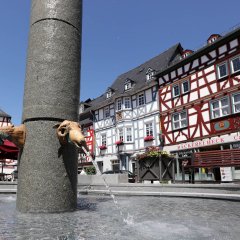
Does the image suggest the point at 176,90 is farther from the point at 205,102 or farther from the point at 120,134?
the point at 120,134

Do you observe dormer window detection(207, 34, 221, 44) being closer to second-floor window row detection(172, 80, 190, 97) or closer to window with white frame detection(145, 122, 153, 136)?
second-floor window row detection(172, 80, 190, 97)

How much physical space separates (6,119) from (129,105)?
2787 cm

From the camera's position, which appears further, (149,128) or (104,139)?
(104,139)

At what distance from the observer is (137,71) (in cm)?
3158

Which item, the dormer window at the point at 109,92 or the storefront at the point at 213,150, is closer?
the storefront at the point at 213,150

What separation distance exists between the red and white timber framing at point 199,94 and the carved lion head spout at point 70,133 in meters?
16.7

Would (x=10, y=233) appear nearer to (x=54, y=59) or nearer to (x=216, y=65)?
(x=54, y=59)

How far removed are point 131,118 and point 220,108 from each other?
1023 centimetres

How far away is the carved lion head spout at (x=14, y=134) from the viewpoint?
11.4ft

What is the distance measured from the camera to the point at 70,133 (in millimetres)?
3129

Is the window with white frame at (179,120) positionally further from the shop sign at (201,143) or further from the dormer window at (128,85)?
the dormer window at (128,85)

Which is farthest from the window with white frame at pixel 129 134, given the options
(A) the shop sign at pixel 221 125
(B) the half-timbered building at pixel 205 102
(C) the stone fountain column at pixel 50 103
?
(C) the stone fountain column at pixel 50 103

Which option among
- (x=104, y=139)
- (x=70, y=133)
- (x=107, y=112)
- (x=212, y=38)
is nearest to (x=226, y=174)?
(x=212, y=38)

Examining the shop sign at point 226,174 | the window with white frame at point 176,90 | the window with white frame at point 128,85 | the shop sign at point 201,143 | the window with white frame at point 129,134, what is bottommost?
the shop sign at point 226,174
